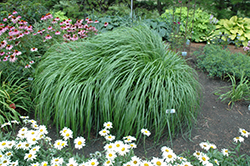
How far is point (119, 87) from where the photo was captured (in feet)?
6.76

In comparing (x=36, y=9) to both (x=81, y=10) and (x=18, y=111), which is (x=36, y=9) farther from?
(x=18, y=111)

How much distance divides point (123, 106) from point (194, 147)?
80 cm

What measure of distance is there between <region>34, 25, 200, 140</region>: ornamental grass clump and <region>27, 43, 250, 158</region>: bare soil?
0.43 feet

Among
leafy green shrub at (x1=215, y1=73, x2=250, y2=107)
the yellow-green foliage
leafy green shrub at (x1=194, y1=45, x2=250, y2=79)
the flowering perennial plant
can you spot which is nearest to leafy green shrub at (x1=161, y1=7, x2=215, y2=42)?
the yellow-green foliage

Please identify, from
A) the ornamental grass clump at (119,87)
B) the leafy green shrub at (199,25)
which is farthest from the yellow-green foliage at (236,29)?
the ornamental grass clump at (119,87)

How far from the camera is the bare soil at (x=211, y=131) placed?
6.50ft

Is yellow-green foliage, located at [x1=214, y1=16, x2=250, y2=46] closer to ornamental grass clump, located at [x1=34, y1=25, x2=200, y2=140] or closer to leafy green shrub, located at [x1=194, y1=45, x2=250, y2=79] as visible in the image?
leafy green shrub, located at [x1=194, y1=45, x2=250, y2=79]

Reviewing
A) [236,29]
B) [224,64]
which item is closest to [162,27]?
[236,29]

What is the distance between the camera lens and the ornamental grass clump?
192 cm

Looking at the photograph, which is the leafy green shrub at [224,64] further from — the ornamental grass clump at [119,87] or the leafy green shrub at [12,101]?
the leafy green shrub at [12,101]

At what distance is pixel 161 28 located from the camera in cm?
492

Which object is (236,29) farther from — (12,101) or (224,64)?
(12,101)

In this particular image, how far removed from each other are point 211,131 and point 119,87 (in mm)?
1117

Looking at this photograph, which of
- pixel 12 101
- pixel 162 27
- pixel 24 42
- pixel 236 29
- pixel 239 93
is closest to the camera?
pixel 12 101
